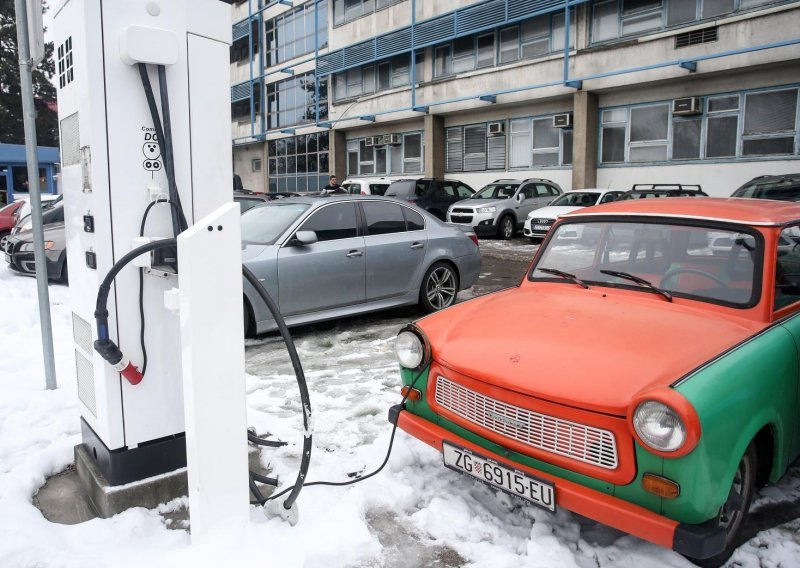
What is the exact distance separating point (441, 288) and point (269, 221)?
231 centimetres

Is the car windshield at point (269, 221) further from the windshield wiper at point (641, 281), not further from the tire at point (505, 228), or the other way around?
the tire at point (505, 228)

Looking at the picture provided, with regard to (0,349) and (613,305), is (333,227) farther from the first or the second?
(613,305)

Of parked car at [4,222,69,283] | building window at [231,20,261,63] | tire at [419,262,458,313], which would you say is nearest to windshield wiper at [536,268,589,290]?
tire at [419,262,458,313]

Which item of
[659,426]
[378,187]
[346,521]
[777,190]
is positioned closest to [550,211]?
[777,190]

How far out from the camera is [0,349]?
5.87 metres

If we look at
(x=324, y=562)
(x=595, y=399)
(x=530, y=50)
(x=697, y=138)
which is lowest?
(x=324, y=562)

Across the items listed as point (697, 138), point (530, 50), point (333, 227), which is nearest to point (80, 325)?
point (333, 227)

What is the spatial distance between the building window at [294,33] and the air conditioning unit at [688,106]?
56.9 ft

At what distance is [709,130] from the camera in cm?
1752

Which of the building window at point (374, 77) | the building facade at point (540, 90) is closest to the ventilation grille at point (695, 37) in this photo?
the building facade at point (540, 90)

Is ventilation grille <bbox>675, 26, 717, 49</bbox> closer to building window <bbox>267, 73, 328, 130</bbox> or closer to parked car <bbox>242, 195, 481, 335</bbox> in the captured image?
parked car <bbox>242, 195, 481, 335</bbox>

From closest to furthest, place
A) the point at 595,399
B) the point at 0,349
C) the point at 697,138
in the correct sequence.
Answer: the point at 595,399 < the point at 0,349 < the point at 697,138

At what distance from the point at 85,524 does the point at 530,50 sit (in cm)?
2149

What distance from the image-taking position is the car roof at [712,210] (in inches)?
137
